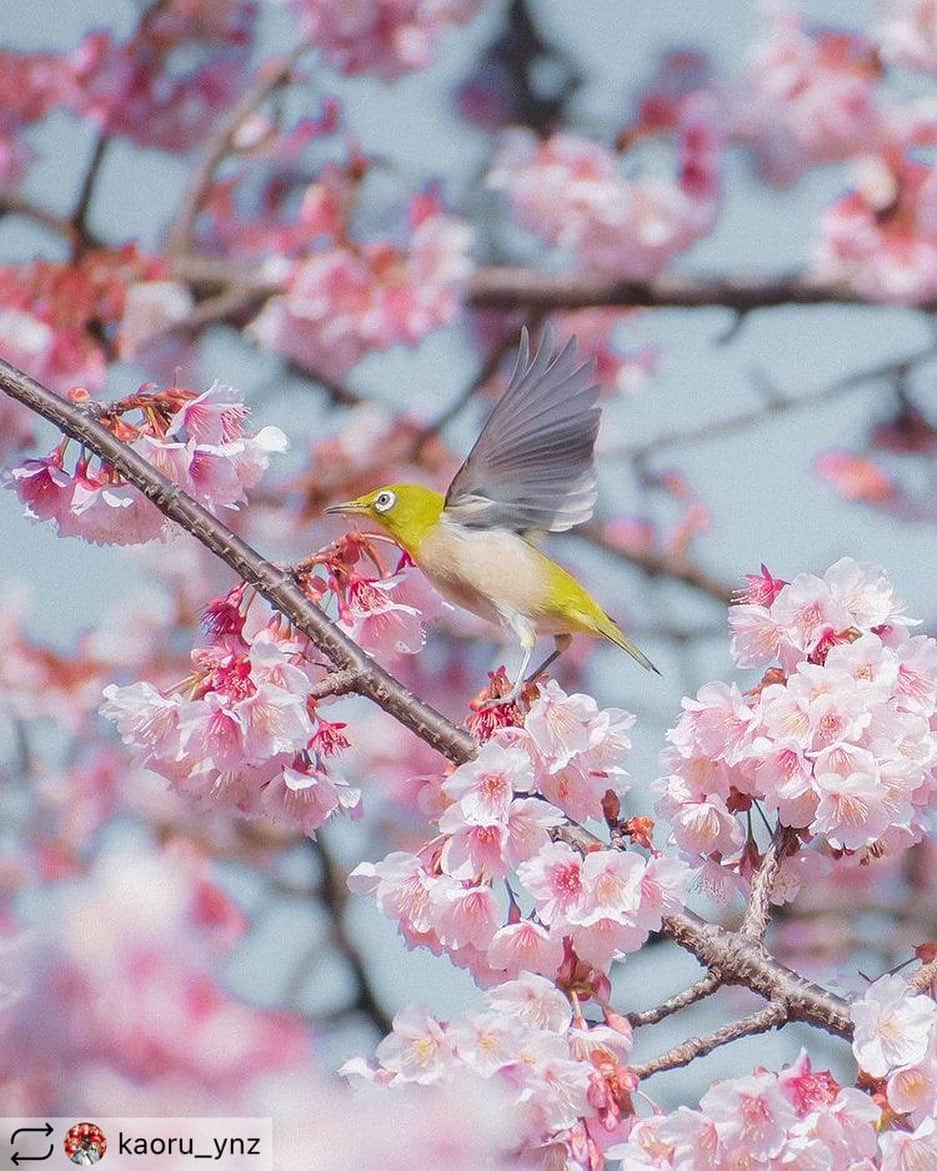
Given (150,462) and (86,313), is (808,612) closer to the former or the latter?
(150,462)

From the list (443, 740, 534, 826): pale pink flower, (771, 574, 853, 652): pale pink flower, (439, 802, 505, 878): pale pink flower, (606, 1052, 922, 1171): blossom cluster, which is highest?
(771, 574, 853, 652): pale pink flower

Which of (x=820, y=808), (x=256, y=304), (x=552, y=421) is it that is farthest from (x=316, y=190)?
(x=820, y=808)

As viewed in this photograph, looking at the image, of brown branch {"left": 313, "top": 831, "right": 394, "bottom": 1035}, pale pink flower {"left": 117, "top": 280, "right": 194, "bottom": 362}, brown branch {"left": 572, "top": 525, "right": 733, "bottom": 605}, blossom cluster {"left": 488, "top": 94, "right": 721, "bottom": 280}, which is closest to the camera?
brown branch {"left": 313, "top": 831, "right": 394, "bottom": 1035}

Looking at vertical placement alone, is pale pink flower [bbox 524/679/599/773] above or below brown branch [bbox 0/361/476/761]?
below

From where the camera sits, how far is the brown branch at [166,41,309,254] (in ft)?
8.90

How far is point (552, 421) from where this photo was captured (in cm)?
102

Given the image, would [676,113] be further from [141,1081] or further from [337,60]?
[141,1081]

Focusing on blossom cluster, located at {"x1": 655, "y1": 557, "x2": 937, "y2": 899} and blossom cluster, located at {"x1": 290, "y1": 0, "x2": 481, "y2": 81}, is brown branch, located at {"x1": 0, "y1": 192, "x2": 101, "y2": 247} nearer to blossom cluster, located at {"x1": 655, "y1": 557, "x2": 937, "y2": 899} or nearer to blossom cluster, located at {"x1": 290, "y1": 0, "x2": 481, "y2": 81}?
blossom cluster, located at {"x1": 290, "y1": 0, "x2": 481, "y2": 81}

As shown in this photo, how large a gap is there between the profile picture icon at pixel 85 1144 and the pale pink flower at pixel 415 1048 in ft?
0.89

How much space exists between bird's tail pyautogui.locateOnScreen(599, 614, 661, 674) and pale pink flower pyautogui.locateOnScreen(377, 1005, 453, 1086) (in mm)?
422

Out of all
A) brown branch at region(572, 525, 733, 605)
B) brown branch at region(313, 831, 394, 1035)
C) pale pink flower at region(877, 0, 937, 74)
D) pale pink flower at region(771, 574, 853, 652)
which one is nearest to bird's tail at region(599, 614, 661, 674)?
pale pink flower at region(771, 574, 853, 652)

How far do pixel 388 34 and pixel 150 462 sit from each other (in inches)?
91.1

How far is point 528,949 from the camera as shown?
2.71ft

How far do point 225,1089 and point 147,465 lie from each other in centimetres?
48
